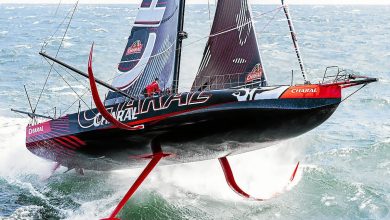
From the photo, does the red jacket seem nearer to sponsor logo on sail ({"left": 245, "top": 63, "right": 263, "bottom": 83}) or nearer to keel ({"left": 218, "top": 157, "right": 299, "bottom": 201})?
sponsor logo on sail ({"left": 245, "top": 63, "right": 263, "bottom": 83})

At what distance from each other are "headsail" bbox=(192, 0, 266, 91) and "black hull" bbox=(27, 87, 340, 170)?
64.1 inches

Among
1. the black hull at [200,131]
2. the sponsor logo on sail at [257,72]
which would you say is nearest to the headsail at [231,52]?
the sponsor logo on sail at [257,72]

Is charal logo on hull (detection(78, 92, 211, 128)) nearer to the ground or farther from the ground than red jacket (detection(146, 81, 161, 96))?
nearer to the ground

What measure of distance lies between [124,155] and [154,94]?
5.32 ft

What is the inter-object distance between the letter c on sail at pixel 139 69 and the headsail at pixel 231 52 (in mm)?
1526

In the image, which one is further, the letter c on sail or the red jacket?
the letter c on sail

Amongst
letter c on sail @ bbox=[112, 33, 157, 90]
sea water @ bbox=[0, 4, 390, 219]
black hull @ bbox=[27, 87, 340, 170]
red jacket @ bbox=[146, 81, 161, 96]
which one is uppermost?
letter c on sail @ bbox=[112, 33, 157, 90]

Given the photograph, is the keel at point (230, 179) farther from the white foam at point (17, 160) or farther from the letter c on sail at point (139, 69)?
the white foam at point (17, 160)

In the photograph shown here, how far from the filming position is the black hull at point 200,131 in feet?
34.6

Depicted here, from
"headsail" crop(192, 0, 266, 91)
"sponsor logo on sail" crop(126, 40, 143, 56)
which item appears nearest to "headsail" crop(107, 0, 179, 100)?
"sponsor logo on sail" crop(126, 40, 143, 56)

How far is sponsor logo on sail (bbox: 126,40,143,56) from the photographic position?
578 inches

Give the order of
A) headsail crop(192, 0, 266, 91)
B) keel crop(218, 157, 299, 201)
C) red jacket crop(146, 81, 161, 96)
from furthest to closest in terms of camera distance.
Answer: keel crop(218, 157, 299, 201) → headsail crop(192, 0, 266, 91) → red jacket crop(146, 81, 161, 96)

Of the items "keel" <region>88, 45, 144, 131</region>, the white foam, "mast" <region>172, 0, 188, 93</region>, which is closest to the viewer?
"keel" <region>88, 45, 144, 131</region>

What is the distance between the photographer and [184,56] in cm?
3120
